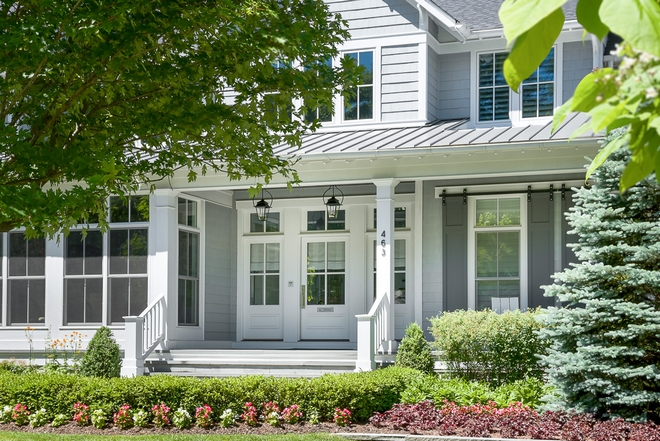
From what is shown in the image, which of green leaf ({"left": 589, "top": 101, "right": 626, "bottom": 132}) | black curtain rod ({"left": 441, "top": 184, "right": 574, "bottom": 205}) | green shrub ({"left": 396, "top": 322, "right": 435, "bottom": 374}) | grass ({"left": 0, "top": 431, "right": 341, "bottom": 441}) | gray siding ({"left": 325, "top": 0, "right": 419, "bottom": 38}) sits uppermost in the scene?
gray siding ({"left": 325, "top": 0, "right": 419, "bottom": 38})

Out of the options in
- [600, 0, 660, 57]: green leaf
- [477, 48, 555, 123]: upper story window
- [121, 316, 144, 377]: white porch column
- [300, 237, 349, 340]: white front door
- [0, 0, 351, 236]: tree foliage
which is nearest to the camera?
[600, 0, 660, 57]: green leaf

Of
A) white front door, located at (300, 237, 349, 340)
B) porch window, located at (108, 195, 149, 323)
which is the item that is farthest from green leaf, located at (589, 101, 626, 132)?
white front door, located at (300, 237, 349, 340)

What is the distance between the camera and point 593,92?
1.28 m

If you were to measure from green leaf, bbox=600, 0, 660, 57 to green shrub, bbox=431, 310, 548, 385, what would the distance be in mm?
10040

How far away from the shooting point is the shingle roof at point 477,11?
46.9 ft

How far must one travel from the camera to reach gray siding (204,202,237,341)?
15.2m

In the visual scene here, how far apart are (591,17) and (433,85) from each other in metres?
13.5

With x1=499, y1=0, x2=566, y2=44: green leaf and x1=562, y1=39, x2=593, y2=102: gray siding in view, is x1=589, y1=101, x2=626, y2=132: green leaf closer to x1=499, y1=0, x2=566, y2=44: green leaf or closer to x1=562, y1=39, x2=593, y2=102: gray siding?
x1=499, y1=0, x2=566, y2=44: green leaf

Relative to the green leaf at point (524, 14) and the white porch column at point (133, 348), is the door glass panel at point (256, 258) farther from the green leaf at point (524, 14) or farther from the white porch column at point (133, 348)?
the green leaf at point (524, 14)

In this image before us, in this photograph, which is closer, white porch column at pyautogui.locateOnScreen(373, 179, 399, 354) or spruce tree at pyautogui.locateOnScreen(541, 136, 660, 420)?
spruce tree at pyautogui.locateOnScreen(541, 136, 660, 420)

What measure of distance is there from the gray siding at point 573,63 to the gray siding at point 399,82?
250 centimetres

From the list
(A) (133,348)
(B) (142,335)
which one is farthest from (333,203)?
(A) (133,348)

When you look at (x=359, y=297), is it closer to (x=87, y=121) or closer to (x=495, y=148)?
(x=495, y=148)

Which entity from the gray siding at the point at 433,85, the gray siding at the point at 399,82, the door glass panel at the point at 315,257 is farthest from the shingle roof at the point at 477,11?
the door glass panel at the point at 315,257
